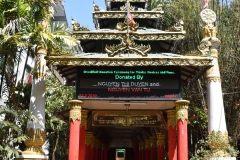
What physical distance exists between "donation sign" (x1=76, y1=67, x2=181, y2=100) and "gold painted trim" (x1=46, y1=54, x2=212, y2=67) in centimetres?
41

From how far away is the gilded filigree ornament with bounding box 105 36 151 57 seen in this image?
1175 centimetres

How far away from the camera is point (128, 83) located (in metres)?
11.8

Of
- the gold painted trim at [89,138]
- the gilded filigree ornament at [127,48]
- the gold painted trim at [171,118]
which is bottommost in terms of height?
the gold painted trim at [89,138]

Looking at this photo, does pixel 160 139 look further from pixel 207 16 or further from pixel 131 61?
pixel 131 61

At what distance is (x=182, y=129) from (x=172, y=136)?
5.38 feet

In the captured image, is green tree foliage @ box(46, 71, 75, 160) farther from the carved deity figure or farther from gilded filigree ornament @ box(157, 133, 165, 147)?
the carved deity figure

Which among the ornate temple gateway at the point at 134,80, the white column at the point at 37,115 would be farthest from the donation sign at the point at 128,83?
the white column at the point at 37,115

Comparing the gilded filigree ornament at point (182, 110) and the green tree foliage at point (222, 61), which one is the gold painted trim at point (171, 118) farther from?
the green tree foliage at point (222, 61)

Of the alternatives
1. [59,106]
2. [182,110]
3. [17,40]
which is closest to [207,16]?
[182,110]

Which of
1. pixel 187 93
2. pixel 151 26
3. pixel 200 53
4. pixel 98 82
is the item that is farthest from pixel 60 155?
pixel 200 53

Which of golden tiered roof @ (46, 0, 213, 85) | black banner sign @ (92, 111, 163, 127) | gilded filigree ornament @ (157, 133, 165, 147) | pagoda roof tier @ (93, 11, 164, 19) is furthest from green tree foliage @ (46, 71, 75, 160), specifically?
golden tiered roof @ (46, 0, 213, 85)

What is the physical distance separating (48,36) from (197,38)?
12.5 metres

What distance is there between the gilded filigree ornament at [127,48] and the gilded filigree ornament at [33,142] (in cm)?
402

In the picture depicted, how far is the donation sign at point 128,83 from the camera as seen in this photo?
11.7 meters
